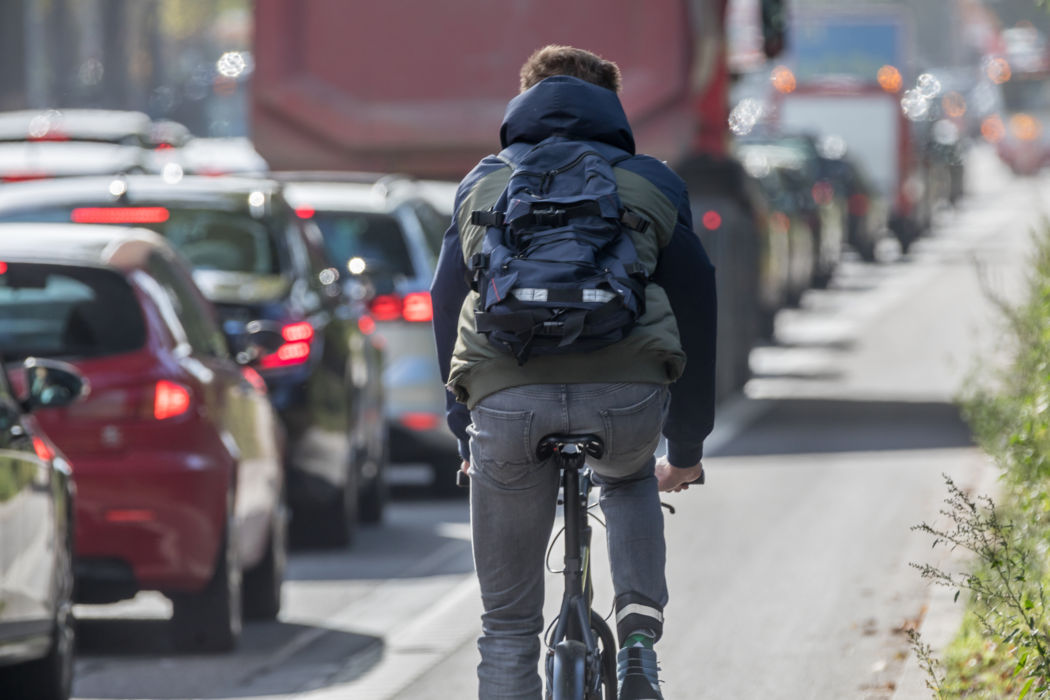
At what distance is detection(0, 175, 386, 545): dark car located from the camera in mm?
11695

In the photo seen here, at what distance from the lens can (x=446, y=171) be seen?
60.0 feet

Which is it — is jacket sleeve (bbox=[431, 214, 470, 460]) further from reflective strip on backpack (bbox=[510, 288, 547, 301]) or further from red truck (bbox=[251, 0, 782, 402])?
red truck (bbox=[251, 0, 782, 402])

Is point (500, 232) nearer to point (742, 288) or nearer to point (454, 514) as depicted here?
point (454, 514)

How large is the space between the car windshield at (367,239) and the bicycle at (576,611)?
28.1 feet

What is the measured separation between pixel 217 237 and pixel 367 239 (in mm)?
2458

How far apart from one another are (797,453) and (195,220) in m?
5.08

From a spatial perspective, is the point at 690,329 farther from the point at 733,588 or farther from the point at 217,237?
the point at 217,237

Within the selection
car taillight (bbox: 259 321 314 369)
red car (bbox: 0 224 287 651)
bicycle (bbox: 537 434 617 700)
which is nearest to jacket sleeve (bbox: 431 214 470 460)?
bicycle (bbox: 537 434 617 700)

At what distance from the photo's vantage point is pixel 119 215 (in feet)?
38.6

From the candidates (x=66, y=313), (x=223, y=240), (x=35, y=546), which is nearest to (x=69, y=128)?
(x=223, y=240)

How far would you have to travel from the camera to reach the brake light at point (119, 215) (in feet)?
38.2

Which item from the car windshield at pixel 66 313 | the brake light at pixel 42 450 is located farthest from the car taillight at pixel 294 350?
the brake light at pixel 42 450

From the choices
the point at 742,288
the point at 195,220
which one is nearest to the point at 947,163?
the point at 742,288

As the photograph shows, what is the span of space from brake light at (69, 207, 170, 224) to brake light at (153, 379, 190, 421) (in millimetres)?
2803
